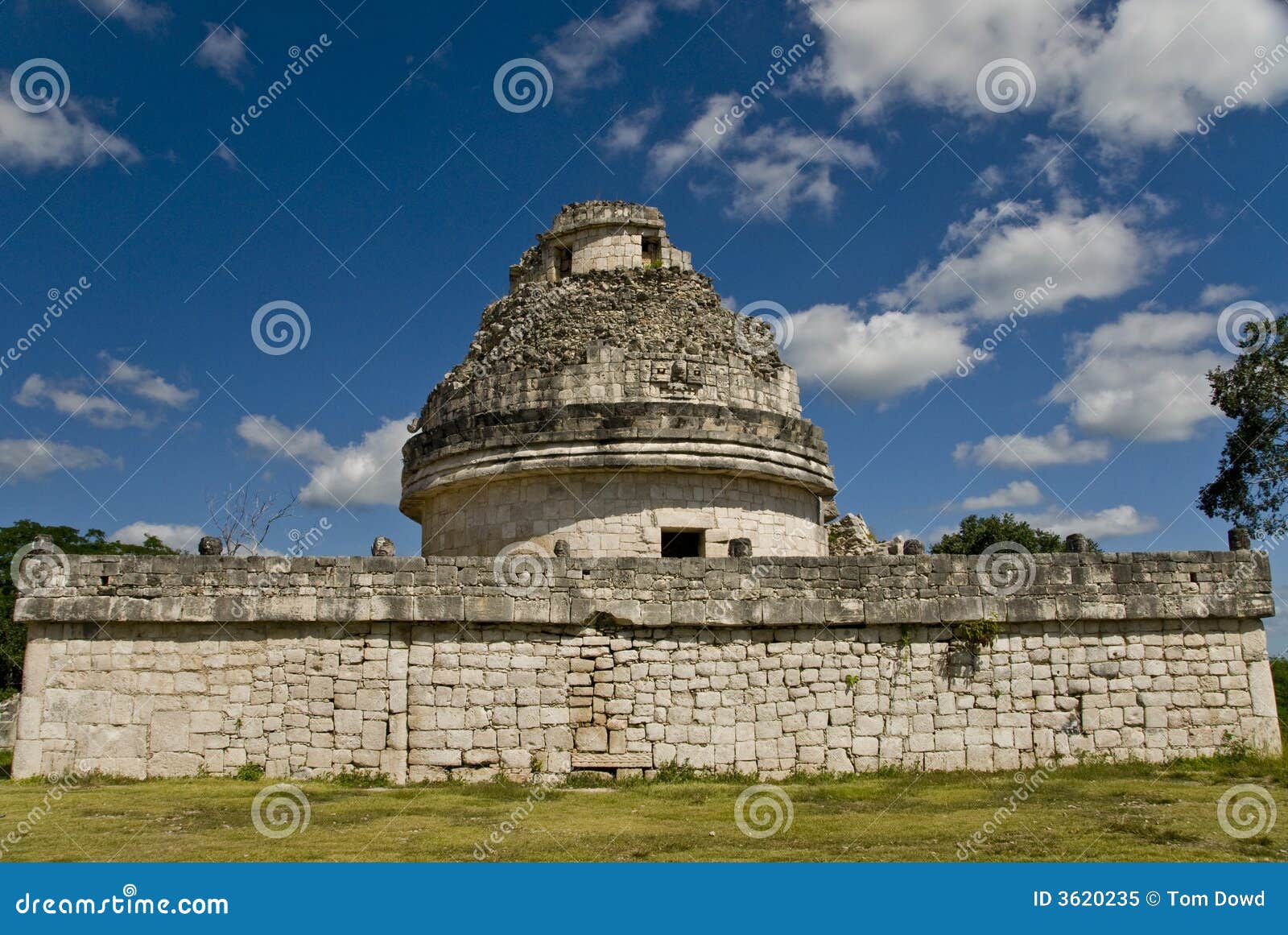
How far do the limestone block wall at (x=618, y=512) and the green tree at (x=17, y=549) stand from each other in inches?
679

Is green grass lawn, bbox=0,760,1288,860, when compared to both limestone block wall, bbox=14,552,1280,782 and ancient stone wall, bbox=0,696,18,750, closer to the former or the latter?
Answer: limestone block wall, bbox=14,552,1280,782

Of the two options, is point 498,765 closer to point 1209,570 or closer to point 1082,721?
point 1082,721

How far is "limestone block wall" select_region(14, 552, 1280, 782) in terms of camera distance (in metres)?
12.6

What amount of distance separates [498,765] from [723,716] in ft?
9.51

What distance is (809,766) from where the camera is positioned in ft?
42.2

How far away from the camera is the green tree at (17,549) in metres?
32.8

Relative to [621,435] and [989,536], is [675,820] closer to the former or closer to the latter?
[621,435]

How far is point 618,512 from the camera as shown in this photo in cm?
1658

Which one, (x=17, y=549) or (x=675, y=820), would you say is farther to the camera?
(x=17, y=549)

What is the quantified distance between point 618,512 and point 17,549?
73.9 ft

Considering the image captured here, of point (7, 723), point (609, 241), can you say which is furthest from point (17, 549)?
point (609, 241)

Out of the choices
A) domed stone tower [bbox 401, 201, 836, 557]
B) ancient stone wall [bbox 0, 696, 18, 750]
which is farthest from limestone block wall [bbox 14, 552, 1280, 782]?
ancient stone wall [bbox 0, 696, 18, 750]

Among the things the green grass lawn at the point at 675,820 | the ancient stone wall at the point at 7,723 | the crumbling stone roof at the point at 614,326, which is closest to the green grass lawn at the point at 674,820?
the green grass lawn at the point at 675,820

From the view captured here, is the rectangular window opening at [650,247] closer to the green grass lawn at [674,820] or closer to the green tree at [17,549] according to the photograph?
the green grass lawn at [674,820]
